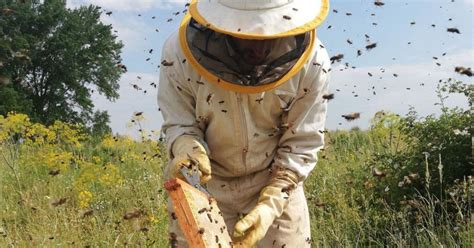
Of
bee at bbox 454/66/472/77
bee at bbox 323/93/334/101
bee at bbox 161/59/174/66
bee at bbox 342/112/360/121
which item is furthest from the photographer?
bee at bbox 454/66/472/77

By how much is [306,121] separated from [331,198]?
2789 millimetres

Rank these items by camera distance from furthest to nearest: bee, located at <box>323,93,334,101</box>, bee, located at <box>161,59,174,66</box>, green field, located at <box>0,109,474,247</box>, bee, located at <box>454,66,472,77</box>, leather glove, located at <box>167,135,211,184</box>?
green field, located at <box>0,109,474,247</box>
bee, located at <box>454,66,472,77</box>
bee, located at <box>323,93,334,101</box>
bee, located at <box>161,59,174,66</box>
leather glove, located at <box>167,135,211,184</box>

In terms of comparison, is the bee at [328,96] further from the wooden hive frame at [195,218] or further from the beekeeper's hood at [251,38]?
the wooden hive frame at [195,218]

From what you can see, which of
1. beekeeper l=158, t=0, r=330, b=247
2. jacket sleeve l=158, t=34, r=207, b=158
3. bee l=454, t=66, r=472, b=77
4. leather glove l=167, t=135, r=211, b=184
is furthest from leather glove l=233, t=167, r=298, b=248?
bee l=454, t=66, r=472, b=77

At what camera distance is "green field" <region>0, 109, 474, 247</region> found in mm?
5188

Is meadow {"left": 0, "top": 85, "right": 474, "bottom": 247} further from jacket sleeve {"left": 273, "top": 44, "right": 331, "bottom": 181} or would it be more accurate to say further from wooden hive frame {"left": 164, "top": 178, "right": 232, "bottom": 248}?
wooden hive frame {"left": 164, "top": 178, "right": 232, "bottom": 248}

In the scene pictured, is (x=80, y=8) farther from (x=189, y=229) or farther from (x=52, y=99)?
(x=189, y=229)

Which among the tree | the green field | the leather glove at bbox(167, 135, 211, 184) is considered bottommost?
the tree

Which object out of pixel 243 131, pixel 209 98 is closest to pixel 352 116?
pixel 243 131

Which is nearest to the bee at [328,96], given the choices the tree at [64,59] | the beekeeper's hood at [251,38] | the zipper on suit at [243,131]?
the beekeeper's hood at [251,38]

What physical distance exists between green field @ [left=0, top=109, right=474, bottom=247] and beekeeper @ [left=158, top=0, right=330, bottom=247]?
4.67 feet

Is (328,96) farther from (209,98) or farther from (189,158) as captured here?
(189,158)

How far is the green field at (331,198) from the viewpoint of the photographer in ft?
17.0

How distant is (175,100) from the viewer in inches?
140
